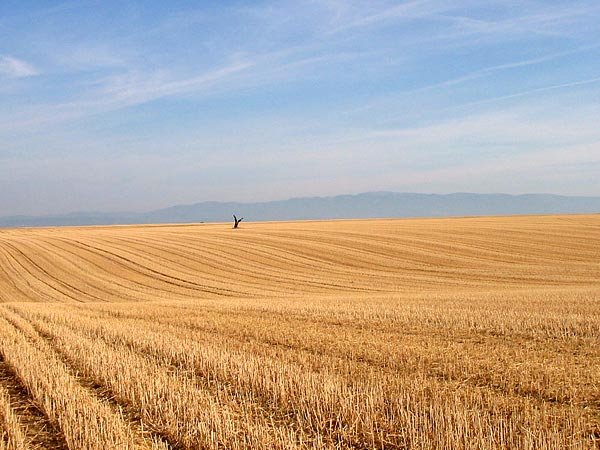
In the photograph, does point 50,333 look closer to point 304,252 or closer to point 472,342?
point 472,342

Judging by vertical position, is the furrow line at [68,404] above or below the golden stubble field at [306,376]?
above

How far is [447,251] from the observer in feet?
140

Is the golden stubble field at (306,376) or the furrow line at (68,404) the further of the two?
the golden stubble field at (306,376)

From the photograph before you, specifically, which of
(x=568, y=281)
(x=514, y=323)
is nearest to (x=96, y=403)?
(x=514, y=323)

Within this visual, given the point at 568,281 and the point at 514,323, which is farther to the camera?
the point at 568,281

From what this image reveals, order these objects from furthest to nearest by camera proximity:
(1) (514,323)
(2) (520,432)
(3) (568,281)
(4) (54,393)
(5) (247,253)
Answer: (5) (247,253), (3) (568,281), (1) (514,323), (4) (54,393), (2) (520,432)

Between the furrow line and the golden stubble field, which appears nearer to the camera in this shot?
the furrow line

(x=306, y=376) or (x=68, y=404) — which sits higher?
(x=68, y=404)

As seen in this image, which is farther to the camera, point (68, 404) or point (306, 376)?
point (306, 376)

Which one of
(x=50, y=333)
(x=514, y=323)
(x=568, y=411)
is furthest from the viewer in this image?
(x=514, y=323)

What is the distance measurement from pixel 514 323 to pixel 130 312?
442 inches

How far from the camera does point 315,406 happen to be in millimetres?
7184

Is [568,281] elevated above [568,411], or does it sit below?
below

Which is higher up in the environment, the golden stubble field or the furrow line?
the furrow line
